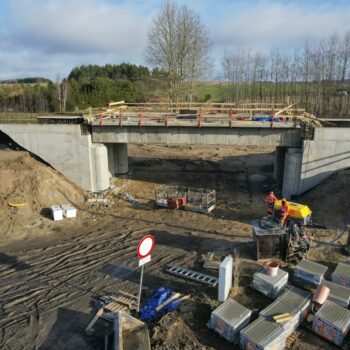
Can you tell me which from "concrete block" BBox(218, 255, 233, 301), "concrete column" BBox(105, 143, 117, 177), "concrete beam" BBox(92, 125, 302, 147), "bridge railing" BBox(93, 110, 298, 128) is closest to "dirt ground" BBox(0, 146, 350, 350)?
"concrete block" BBox(218, 255, 233, 301)

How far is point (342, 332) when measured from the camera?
830 cm

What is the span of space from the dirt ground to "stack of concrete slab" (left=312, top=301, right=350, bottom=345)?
28 cm

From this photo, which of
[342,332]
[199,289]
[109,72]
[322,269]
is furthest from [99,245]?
[109,72]

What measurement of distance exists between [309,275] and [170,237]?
6906 millimetres

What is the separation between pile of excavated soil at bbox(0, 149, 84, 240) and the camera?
58.4 ft

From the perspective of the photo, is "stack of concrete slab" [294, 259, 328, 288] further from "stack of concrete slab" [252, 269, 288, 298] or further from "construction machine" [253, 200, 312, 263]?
"construction machine" [253, 200, 312, 263]

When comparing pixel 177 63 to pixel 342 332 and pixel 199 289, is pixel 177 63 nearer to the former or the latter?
pixel 199 289

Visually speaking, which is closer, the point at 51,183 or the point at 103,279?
the point at 103,279

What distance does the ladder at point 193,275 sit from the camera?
1151cm

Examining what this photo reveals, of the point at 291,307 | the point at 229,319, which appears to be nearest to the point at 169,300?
the point at 229,319

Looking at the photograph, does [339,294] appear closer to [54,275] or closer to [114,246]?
[114,246]

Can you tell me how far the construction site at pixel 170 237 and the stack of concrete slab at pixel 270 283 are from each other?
0.04 m

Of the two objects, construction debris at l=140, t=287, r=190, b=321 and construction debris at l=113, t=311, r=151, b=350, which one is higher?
construction debris at l=113, t=311, r=151, b=350

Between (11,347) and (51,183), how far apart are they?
1240cm
